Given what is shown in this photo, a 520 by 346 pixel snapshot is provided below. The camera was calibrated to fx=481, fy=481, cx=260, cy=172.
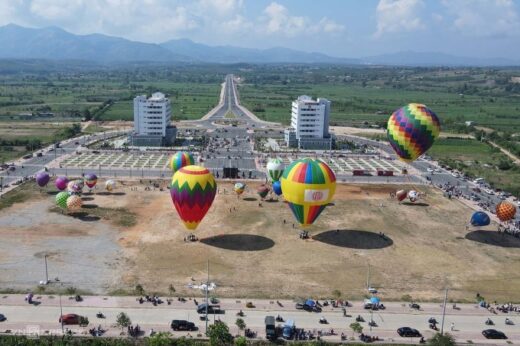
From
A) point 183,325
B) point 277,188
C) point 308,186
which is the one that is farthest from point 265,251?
point 277,188

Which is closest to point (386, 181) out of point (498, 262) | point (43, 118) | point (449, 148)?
point (498, 262)

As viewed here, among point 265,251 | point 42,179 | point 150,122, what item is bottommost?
point 265,251

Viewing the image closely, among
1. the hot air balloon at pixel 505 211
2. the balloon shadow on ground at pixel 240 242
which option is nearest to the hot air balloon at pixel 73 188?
the balloon shadow on ground at pixel 240 242

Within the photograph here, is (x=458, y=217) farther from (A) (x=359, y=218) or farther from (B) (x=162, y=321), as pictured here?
(B) (x=162, y=321)

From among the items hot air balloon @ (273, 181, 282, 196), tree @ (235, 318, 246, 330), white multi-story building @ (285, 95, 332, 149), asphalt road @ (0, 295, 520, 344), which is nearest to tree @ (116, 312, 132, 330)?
asphalt road @ (0, 295, 520, 344)

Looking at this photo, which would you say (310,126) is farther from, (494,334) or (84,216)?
(494,334)

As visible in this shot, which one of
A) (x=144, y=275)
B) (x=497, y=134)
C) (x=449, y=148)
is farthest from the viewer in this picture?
(x=497, y=134)

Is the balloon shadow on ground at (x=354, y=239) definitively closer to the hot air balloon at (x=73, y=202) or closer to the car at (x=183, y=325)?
the car at (x=183, y=325)

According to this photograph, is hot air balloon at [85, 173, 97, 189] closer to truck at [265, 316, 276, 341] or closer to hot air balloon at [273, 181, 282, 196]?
hot air balloon at [273, 181, 282, 196]
